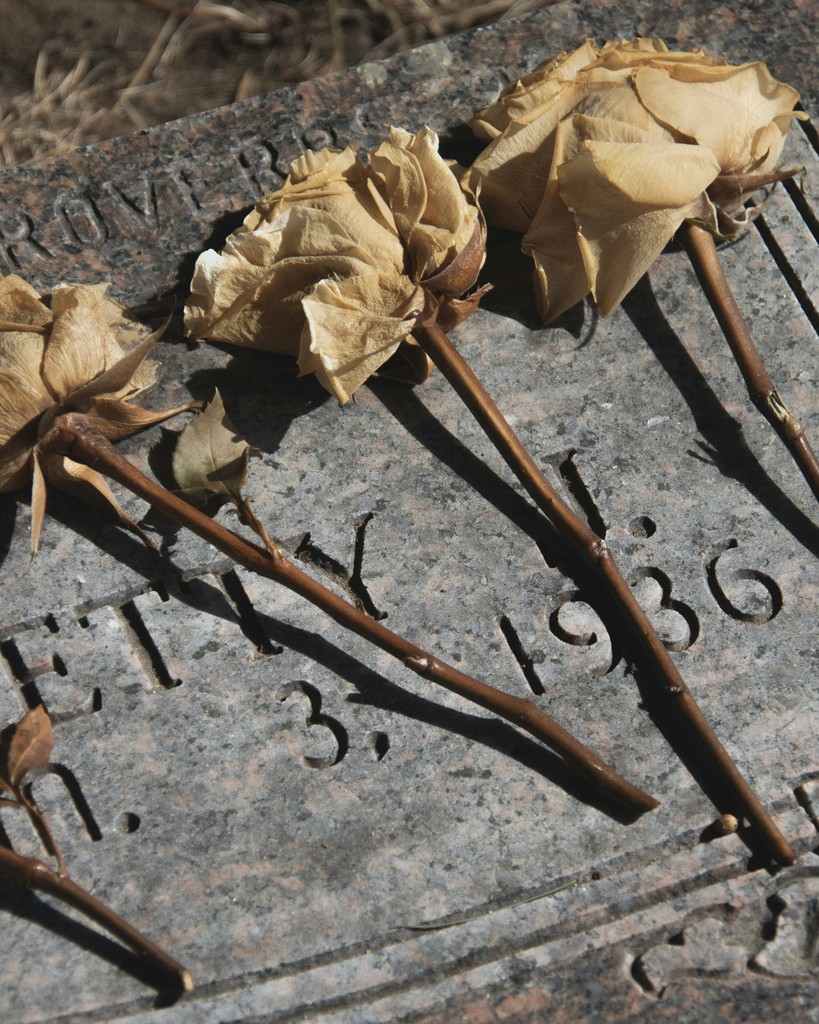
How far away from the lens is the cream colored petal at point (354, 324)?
3.98 ft

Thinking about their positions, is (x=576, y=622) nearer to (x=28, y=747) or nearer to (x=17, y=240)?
(x=28, y=747)

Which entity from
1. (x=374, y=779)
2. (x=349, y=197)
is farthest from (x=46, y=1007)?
(x=349, y=197)

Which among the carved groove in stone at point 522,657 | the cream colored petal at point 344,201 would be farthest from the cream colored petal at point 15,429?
the carved groove in stone at point 522,657

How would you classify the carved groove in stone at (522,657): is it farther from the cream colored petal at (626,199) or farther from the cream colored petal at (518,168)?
the cream colored petal at (518,168)

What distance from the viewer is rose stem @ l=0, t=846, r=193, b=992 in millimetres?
1108

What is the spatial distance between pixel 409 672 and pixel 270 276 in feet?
1.65

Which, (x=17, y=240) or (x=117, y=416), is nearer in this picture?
(x=117, y=416)

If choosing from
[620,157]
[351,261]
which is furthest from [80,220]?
[620,157]

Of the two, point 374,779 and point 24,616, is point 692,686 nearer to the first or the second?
point 374,779

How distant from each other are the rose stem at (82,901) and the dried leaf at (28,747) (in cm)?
8

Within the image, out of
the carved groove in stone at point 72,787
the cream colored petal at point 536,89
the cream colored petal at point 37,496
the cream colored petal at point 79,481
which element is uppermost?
the cream colored petal at point 536,89

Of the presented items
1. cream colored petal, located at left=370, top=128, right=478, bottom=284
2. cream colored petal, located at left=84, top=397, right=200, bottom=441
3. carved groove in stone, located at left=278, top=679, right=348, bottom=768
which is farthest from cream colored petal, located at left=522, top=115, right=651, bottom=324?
carved groove in stone, located at left=278, top=679, right=348, bottom=768

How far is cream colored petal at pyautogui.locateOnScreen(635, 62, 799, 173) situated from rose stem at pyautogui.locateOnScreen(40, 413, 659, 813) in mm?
690

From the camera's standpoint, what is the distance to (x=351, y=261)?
1.23m
